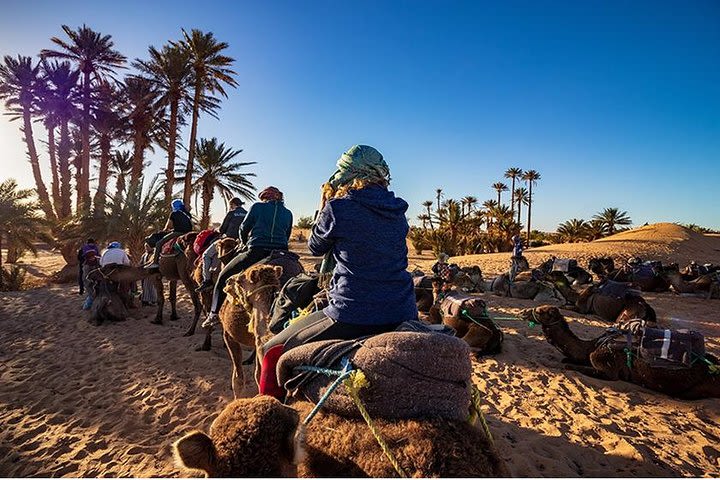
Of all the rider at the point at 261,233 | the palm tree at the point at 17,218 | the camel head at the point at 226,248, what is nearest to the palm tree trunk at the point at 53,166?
the palm tree at the point at 17,218

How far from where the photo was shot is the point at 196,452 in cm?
143

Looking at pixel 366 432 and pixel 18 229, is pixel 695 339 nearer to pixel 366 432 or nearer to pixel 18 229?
pixel 366 432

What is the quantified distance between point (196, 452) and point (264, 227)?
3676 mm

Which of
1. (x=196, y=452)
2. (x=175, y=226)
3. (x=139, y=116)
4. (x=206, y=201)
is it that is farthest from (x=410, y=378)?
(x=139, y=116)

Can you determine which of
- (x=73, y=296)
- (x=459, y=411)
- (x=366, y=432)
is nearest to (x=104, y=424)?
(x=366, y=432)

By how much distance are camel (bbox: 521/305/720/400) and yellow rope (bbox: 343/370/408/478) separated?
5.44 m

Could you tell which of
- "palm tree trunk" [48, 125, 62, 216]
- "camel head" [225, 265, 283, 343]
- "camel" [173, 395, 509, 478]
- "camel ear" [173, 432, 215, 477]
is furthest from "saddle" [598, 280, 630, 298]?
"palm tree trunk" [48, 125, 62, 216]

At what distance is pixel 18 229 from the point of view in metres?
16.6

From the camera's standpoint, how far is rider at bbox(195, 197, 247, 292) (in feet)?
20.6

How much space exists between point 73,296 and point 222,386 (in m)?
10.5

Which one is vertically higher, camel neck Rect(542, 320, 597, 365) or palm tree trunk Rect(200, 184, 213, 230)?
palm tree trunk Rect(200, 184, 213, 230)

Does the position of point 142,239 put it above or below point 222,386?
above

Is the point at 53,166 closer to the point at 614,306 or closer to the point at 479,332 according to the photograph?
the point at 479,332

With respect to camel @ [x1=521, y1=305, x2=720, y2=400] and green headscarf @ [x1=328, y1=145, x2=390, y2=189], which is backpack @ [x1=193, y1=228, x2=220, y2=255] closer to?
green headscarf @ [x1=328, y1=145, x2=390, y2=189]
